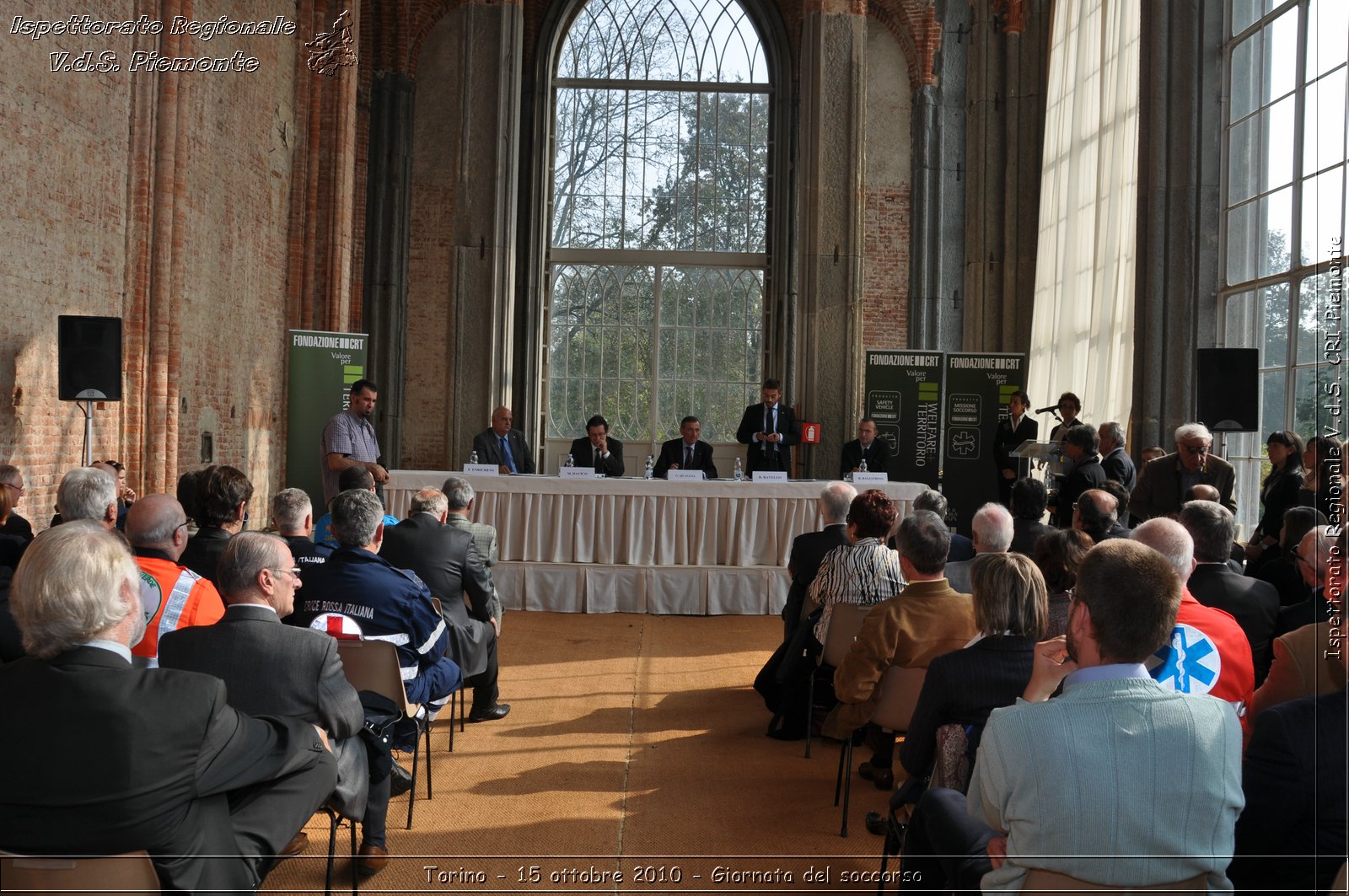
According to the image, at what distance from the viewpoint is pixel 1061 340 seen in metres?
11.4

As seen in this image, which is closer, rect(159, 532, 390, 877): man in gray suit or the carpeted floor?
rect(159, 532, 390, 877): man in gray suit

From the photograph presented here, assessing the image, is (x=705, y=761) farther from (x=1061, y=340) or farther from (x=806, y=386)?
(x=1061, y=340)

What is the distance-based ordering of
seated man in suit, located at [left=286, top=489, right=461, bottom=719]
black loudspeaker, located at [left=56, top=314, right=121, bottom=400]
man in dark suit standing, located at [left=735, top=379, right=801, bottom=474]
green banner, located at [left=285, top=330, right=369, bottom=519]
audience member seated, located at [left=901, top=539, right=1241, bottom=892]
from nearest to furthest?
audience member seated, located at [left=901, top=539, right=1241, bottom=892] → seated man in suit, located at [left=286, top=489, right=461, bottom=719] → black loudspeaker, located at [left=56, top=314, right=121, bottom=400] → man in dark suit standing, located at [left=735, top=379, right=801, bottom=474] → green banner, located at [left=285, top=330, right=369, bottom=519]

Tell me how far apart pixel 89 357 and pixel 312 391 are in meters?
3.15

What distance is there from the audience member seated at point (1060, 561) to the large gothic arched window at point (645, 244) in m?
10.3

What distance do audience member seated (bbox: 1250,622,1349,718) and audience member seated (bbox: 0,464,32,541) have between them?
14.0 feet

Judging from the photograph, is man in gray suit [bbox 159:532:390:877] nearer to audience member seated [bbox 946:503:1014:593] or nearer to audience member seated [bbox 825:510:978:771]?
audience member seated [bbox 825:510:978:771]

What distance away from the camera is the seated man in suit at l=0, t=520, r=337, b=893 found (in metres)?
1.79

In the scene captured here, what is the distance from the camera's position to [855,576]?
4.35 m

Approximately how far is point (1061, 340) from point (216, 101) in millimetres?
8588

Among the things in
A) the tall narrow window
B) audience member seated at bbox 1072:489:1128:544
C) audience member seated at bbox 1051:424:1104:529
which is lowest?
audience member seated at bbox 1072:489:1128:544

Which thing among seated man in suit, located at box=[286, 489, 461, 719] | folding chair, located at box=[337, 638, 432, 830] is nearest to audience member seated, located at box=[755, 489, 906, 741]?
seated man in suit, located at box=[286, 489, 461, 719]

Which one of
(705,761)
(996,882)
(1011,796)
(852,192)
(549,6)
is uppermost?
(549,6)

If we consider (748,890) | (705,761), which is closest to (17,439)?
(705,761)
